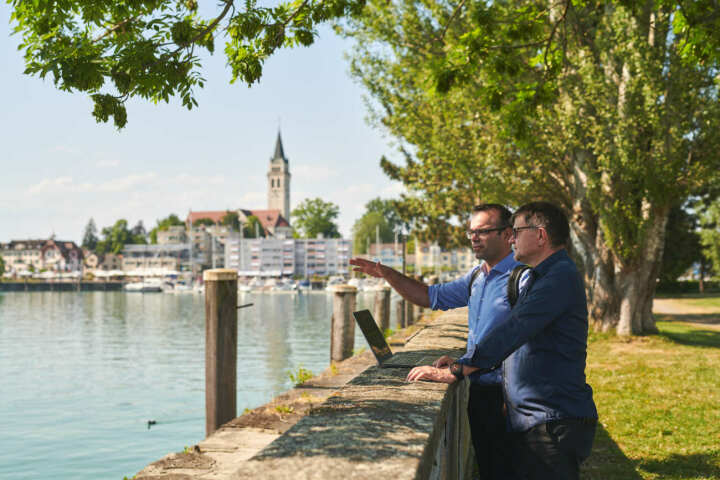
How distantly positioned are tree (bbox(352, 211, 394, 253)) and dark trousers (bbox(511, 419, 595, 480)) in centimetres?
12323

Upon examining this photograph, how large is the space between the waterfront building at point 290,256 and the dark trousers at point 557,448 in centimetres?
16579

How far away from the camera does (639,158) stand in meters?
→ 16.5

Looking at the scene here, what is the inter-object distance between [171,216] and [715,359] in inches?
7598

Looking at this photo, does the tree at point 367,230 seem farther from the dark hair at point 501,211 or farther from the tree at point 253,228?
the dark hair at point 501,211

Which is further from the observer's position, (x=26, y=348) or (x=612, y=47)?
(x=26, y=348)

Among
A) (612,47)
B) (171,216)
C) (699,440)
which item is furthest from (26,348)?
(171,216)

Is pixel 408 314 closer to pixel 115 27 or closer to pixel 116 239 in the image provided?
pixel 115 27

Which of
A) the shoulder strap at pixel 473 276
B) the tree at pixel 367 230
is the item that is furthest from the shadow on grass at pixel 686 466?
the tree at pixel 367 230

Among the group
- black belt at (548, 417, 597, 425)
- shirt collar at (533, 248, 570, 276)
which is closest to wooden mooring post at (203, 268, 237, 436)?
shirt collar at (533, 248, 570, 276)

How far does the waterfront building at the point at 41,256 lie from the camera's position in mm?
185000

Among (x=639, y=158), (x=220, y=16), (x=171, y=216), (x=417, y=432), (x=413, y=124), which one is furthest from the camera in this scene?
(x=171, y=216)

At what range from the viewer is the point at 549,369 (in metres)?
3.15

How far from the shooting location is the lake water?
13781 mm

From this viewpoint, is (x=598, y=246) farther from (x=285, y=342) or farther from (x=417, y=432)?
(x=285, y=342)
